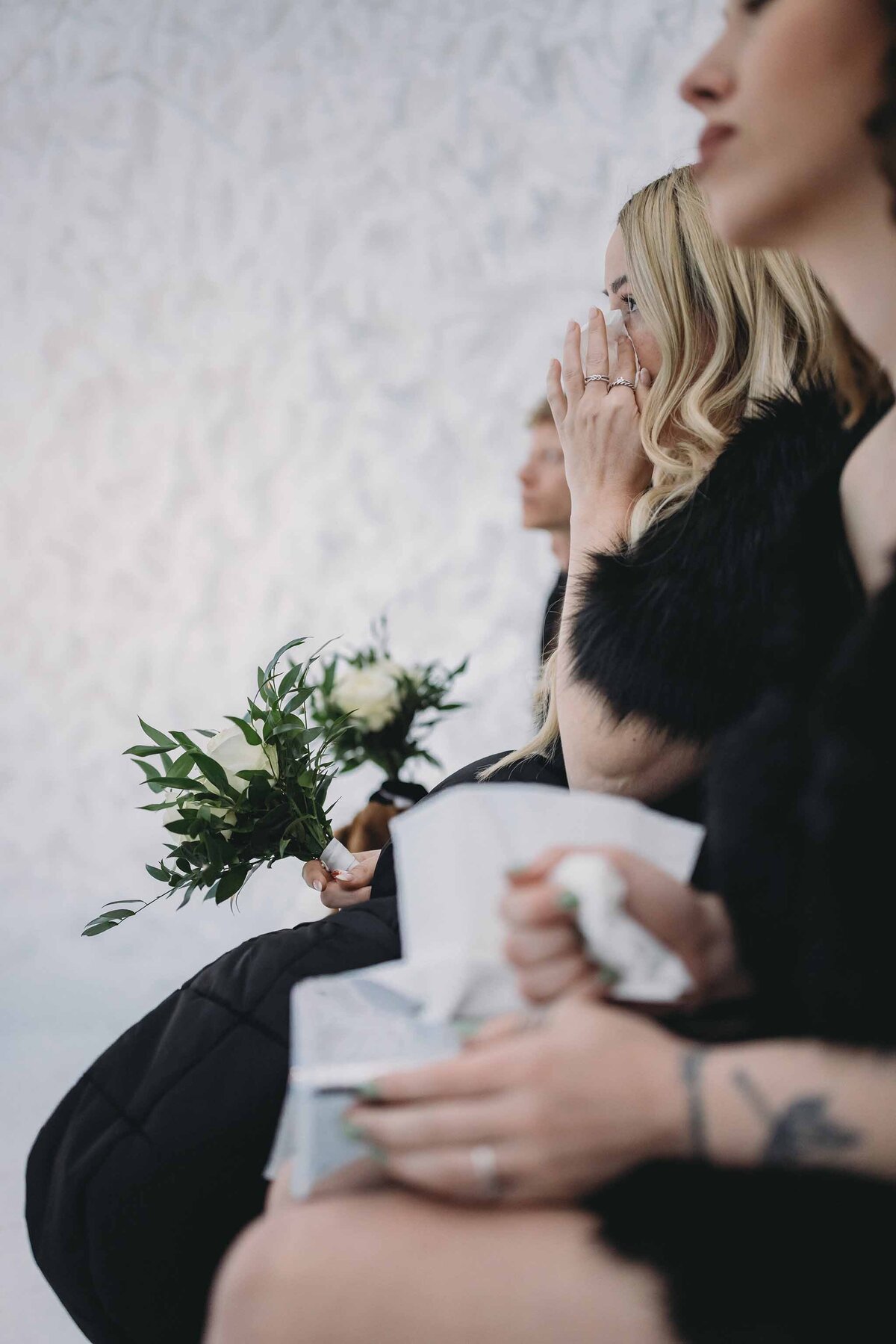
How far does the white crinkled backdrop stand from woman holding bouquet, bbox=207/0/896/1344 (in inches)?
73.0

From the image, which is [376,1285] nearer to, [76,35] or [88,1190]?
[88,1190]

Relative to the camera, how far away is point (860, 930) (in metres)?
0.45

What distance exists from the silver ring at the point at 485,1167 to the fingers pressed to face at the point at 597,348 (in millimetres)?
905

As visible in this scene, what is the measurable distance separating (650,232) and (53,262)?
7.14 feet

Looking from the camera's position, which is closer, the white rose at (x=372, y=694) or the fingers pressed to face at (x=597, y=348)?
the fingers pressed to face at (x=597, y=348)

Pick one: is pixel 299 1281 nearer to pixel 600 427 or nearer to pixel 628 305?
pixel 600 427

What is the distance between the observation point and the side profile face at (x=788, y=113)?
578mm

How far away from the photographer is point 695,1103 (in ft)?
1.44

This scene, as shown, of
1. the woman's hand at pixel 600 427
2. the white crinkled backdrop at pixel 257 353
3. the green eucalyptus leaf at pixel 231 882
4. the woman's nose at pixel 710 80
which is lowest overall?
the green eucalyptus leaf at pixel 231 882

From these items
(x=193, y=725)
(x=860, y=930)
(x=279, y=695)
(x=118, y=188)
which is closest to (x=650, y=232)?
(x=279, y=695)

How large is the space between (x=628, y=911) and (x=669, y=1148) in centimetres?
11

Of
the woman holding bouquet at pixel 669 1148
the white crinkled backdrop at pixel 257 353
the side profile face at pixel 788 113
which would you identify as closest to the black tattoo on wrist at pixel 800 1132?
the woman holding bouquet at pixel 669 1148

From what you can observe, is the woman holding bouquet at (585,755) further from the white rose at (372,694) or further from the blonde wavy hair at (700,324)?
the white rose at (372,694)

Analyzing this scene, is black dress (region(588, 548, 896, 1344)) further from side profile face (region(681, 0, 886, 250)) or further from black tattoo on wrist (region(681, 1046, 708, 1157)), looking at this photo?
side profile face (region(681, 0, 886, 250))
